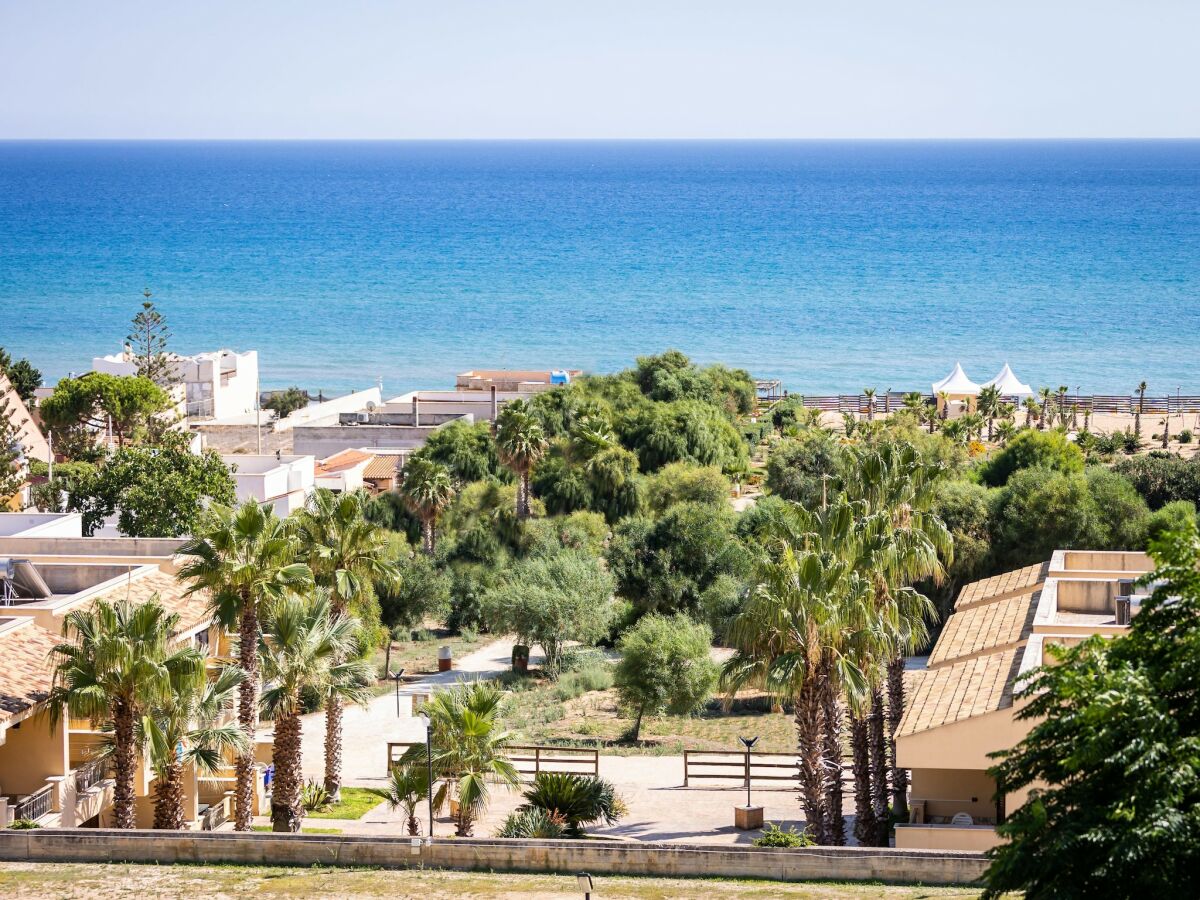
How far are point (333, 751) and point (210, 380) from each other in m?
50.0

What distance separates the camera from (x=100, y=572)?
29.7m

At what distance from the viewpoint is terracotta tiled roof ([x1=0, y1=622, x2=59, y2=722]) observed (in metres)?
22.7

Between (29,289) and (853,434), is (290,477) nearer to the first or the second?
(853,434)

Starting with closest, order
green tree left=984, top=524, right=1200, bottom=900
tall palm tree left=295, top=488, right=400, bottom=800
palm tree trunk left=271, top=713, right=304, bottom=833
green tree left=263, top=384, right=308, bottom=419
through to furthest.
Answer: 1. green tree left=984, top=524, right=1200, bottom=900
2. palm tree trunk left=271, top=713, right=304, bottom=833
3. tall palm tree left=295, top=488, right=400, bottom=800
4. green tree left=263, top=384, right=308, bottom=419

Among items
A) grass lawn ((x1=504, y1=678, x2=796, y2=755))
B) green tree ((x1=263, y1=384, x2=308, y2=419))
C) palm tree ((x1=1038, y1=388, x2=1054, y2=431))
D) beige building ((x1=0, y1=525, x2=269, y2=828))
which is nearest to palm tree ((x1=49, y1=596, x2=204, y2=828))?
beige building ((x1=0, y1=525, x2=269, y2=828))

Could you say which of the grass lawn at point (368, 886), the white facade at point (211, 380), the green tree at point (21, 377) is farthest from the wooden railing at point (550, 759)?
the white facade at point (211, 380)

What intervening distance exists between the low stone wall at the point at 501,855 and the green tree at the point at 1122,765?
561 centimetres

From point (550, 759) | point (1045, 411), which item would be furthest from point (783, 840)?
point (1045, 411)

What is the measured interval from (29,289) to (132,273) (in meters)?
15.9

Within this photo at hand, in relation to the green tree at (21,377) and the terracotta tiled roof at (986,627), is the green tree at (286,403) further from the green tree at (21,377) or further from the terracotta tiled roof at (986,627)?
the terracotta tiled roof at (986,627)

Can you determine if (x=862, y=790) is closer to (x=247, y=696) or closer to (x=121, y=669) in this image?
(x=247, y=696)

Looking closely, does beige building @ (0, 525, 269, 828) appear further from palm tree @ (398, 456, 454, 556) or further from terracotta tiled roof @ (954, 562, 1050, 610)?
palm tree @ (398, 456, 454, 556)

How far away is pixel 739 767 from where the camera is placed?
96.8 feet

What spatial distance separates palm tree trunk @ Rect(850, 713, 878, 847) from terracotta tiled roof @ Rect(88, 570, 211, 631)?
34.6ft
